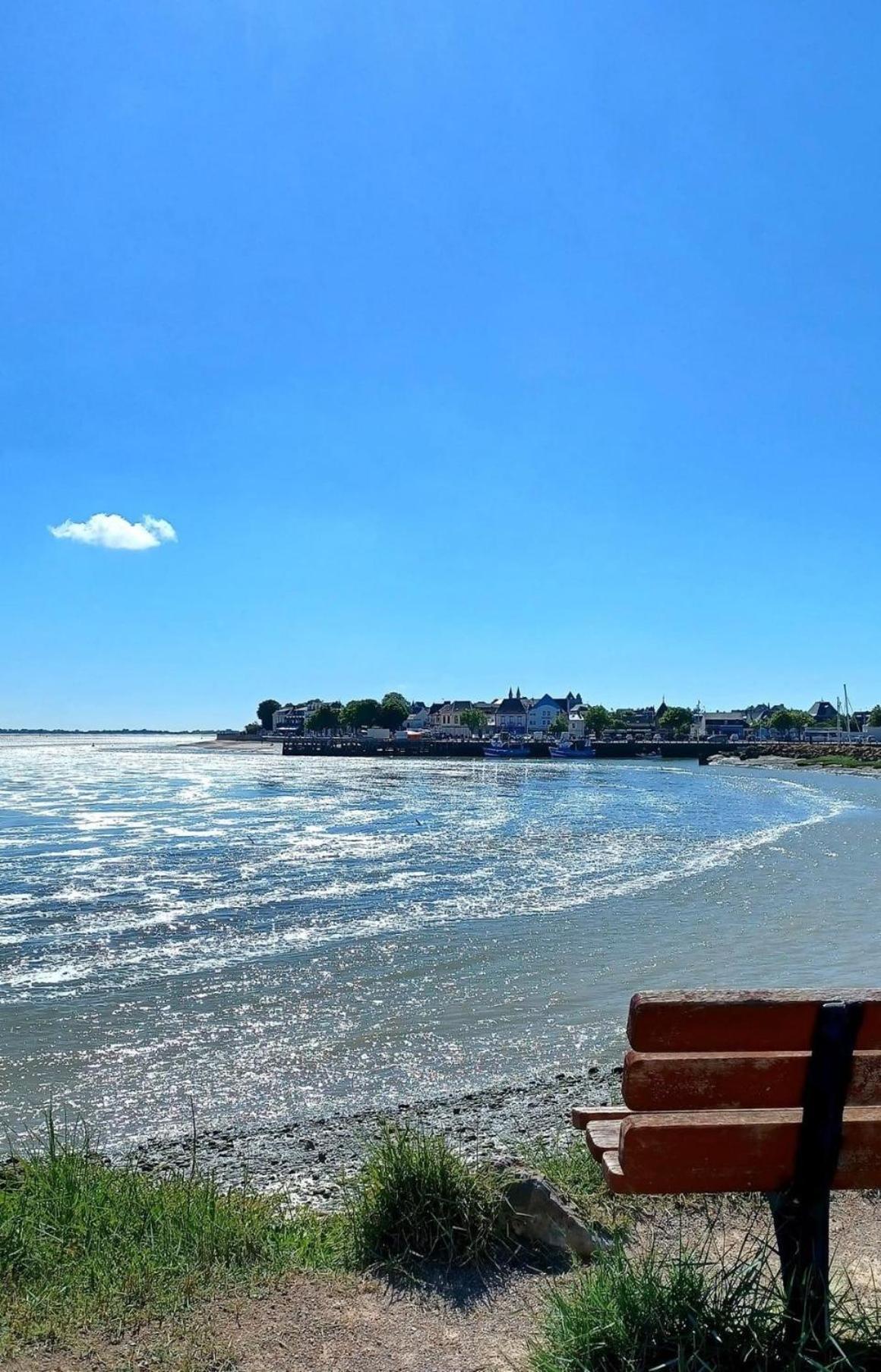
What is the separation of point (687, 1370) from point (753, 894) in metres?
19.3

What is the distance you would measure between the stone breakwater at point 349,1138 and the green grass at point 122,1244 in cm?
111

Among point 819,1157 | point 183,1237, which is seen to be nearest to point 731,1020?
point 819,1157

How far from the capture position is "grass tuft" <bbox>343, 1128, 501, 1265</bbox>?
448cm

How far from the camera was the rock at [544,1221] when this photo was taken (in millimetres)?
4371

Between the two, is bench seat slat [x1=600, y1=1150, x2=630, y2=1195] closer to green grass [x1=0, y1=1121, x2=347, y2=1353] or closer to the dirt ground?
the dirt ground

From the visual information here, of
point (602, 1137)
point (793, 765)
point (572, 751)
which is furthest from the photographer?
point (572, 751)

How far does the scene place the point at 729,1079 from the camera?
3045 millimetres

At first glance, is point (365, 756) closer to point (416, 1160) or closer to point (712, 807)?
point (712, 807)

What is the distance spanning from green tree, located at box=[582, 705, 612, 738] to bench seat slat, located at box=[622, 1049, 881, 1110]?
188 meters

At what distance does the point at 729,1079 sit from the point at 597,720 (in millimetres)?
189248

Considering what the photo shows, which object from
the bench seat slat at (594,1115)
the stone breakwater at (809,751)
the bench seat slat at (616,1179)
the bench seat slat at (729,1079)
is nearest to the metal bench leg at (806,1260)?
the bench seat slat at (729,1079)

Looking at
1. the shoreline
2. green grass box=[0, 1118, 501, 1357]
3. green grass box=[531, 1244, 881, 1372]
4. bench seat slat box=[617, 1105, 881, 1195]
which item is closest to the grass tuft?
green grass box=[0, 1118, 501, 1357]

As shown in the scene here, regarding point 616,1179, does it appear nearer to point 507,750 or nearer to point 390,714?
point 507,750

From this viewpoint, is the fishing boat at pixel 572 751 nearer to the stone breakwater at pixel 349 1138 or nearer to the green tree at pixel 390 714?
the green tree at pixel 390 714
